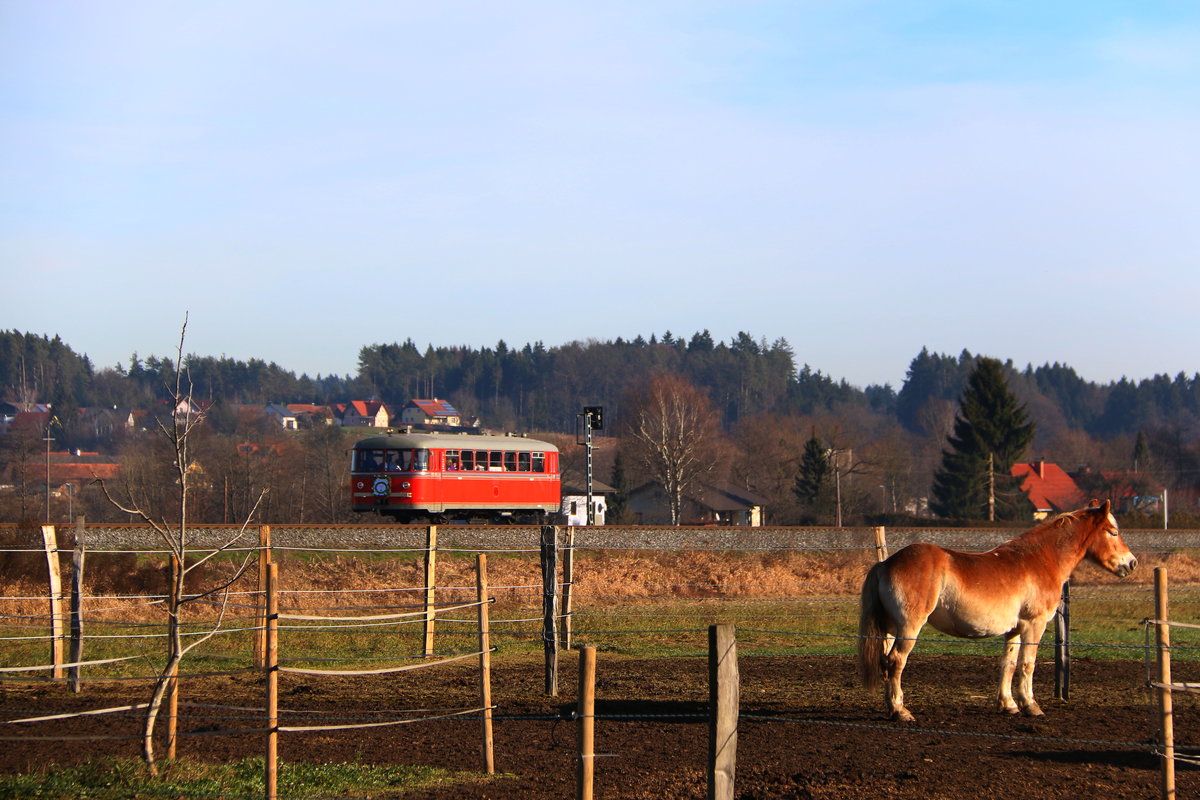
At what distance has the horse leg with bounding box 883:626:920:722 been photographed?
31.4 ft

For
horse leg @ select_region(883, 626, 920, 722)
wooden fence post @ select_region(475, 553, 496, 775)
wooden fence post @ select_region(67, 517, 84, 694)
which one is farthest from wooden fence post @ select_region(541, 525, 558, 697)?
wooden fence post @ select_region(67, 517, 84, 694)

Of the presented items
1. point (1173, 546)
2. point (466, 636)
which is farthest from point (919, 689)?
point (1173, 546)

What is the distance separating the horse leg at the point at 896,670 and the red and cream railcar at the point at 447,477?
86.3ft

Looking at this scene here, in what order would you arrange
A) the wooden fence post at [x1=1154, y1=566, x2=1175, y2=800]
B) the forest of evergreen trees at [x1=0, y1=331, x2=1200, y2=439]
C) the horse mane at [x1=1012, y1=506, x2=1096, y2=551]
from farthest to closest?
the forest of evergreen trees at [x1=0, y1=331, x2=1200, y2=439] < the horse mane at [x1=1012, y1=506, x2=1096, y2=551] < the wooden fence post at [x1=1154, y1=566, x2=1175, y2=800]

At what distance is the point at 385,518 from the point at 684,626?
24005mm

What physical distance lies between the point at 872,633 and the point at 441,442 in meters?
26.8

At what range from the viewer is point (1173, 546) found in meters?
21.8

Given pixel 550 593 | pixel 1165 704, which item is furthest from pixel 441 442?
pixel 1165 704

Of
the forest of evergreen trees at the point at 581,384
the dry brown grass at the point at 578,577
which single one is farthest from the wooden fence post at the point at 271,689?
the forest of evergreen trees at the point at 581,384

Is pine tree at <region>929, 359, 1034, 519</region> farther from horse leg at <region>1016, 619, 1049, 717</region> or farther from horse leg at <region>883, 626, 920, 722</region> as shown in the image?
horse leg at <region>883, 626, 920, 722</region>

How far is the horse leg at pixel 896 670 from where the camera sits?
956cm

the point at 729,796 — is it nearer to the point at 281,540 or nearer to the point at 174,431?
the point at 174,431

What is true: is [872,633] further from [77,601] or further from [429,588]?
[77,601]

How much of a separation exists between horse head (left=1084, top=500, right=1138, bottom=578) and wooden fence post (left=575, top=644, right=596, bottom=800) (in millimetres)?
7187
